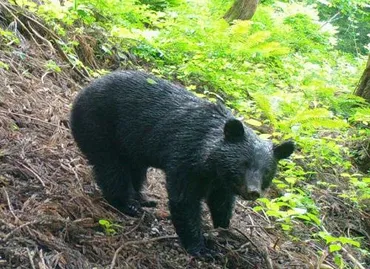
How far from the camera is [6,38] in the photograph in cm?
752

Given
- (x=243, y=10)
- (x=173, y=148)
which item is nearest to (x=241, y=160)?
(x=173, y=148)

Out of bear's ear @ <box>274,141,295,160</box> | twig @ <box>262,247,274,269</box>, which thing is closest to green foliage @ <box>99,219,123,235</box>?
twig @ <box>262,247,274,269</box>

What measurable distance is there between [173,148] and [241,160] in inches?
28.8

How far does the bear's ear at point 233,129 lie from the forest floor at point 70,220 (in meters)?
1.10

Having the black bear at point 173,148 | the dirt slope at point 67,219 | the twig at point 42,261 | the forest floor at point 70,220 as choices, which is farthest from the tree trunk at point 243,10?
the twig at point 42,261

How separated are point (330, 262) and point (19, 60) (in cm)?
503

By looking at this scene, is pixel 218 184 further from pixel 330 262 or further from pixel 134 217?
pixel 330 262

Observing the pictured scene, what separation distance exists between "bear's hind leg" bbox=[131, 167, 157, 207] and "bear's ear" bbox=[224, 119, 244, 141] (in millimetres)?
1425

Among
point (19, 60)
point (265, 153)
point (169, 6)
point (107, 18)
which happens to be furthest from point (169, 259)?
point (169, 6)

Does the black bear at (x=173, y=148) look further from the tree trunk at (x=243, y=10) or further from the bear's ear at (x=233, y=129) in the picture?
the tree trunk at (x=243, y=10)

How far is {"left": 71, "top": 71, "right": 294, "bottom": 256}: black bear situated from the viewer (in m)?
4.46

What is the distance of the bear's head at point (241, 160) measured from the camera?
14.3 feet

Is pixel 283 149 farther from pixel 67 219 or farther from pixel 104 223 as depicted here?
pixel 67 219

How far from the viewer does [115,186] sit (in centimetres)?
522
